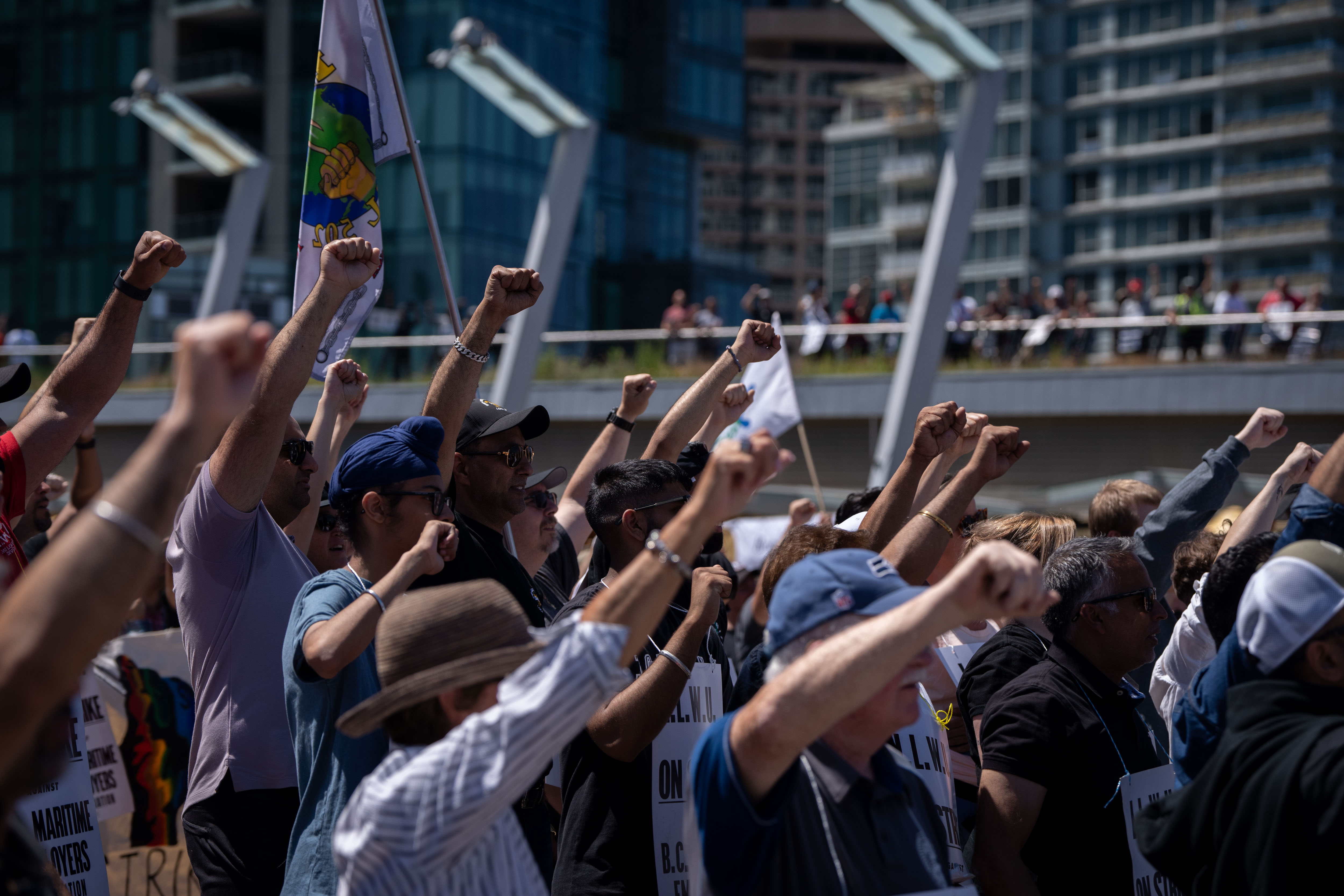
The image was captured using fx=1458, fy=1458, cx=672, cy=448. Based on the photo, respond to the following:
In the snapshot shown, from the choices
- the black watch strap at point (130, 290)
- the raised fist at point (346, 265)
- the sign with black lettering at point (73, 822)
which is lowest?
the sign with black lettering at point (73, 822)

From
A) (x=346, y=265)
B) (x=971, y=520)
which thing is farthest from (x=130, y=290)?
(x=971, y=520)

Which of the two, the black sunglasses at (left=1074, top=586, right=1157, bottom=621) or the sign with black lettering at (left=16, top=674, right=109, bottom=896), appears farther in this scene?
the sign with black lettering at (left=16, top=674, right=109, bottom=896)

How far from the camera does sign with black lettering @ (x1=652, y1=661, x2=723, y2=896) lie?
156 inches

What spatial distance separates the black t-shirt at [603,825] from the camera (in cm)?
398

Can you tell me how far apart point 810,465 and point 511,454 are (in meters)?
4.31

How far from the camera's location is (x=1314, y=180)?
76.7m

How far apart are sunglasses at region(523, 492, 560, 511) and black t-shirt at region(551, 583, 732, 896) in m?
1.37

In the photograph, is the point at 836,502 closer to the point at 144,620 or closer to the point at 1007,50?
the point at 144,620

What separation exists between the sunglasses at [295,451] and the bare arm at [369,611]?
1336 mm

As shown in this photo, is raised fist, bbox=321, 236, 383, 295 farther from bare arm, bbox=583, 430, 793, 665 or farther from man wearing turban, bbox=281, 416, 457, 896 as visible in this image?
bare arm, bbox=583, 430, 793, 665

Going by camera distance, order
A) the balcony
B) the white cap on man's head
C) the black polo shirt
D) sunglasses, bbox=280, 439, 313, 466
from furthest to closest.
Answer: the balcony
sunglasses, bbox=280, 439, 313, 466
the black polo shirt
the white cap on man's head

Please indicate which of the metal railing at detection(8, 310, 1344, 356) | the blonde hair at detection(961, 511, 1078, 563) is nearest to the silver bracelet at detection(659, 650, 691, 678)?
the blonde hair at detection(961, 511, 1078, 563)

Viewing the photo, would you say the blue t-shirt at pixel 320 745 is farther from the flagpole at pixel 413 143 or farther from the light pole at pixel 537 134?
the light pole at pixel 537 134

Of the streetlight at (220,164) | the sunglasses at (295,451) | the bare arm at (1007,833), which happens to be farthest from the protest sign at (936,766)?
the streetlight at (220,164)
